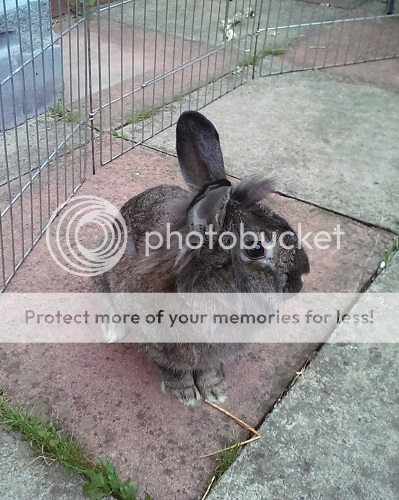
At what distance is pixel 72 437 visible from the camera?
1959 millimetres

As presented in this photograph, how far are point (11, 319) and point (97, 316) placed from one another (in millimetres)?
346

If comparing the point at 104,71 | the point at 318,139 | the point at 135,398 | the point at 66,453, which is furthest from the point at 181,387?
the point at 104,71

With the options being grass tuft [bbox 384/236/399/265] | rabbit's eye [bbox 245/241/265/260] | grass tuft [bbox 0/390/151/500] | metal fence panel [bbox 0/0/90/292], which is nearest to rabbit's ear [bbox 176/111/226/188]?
rabbit's eye [bbox 245/241/265/260]

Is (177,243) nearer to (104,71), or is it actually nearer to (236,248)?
(236,248)

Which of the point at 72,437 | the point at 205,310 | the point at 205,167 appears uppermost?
the point at 205,167

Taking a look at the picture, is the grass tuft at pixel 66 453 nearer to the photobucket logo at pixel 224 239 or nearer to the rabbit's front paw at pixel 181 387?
the rabbit's front paw at pixel 181 387

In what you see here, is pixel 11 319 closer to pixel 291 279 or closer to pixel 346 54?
pixel 291 279

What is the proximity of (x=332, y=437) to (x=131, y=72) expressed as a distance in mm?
3257

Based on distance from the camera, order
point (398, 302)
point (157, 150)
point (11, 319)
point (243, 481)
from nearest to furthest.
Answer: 1. point (243, 481)
2. point (11, 319)
3. point (398, 302)
4. point (157, 150)

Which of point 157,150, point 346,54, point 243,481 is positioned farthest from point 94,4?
point 243,481

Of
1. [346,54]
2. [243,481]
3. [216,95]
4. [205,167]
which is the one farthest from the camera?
[346,54]

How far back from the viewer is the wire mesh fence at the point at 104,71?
298cm

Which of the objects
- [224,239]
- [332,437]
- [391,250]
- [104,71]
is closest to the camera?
[224,239]

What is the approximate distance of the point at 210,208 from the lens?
1.62m
